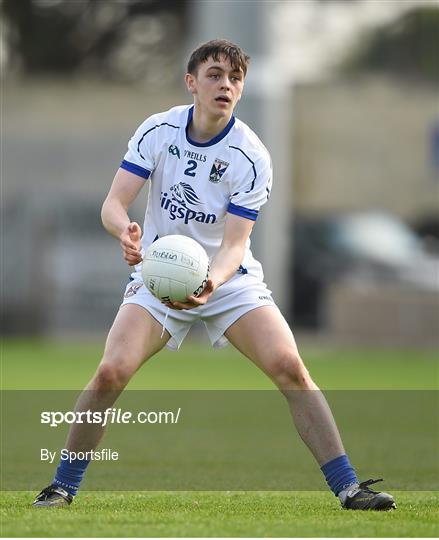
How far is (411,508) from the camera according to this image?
7895 millimetres

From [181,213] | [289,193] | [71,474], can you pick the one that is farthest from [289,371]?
[289,193]

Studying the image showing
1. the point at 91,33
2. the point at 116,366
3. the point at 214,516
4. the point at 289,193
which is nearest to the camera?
the point at 214,516

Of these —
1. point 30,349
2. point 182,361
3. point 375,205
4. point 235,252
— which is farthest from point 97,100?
point 235,252

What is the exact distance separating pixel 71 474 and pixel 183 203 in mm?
1677

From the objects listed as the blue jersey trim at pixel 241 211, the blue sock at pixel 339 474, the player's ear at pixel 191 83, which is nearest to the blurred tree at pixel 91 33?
the player's ear at pixel 191 83

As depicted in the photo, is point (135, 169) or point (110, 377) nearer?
point (110, 377)

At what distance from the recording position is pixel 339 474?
778 cm

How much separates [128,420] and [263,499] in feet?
19.0

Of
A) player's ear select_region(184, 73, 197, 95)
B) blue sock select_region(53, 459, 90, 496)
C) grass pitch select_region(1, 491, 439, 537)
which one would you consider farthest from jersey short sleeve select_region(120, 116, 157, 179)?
grass pitch select_region(1, 491, 439, 537)

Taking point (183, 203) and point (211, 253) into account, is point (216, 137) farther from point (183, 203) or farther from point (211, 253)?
point (211, 253)

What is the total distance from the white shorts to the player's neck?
0.84 meters

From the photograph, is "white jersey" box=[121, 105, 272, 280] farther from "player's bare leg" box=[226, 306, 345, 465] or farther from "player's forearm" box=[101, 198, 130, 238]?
"player's bare leg" box=[226, 306, 345, 465]

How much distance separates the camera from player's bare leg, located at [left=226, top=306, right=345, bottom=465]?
780cm

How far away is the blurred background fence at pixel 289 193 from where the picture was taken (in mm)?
27922
